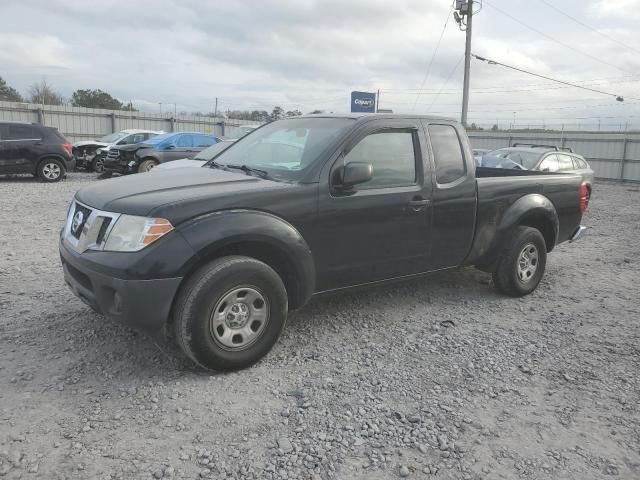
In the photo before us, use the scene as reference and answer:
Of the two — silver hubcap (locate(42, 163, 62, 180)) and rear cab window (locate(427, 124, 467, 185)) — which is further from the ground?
rear cab window (locate(427, 124, 467, 185))

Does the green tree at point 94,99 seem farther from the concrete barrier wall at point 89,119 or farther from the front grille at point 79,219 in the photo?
the front grille at point 79,219

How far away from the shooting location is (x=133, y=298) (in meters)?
3.32

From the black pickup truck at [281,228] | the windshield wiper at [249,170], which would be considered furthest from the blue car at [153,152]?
the windshield wiper at [249,170]

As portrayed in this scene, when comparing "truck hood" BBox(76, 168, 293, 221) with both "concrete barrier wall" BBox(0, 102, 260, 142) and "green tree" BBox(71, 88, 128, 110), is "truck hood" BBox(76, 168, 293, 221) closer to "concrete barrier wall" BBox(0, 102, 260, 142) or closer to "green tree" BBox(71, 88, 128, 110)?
"concrete barrier wall" BBox(0, 102, 260, 142)

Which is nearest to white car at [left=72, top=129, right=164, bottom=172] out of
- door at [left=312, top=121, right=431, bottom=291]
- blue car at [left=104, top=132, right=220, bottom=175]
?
blue car at [left=104, top=132, right=220, bottom=175]

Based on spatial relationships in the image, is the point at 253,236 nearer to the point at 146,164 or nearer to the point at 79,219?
the point at 79,219

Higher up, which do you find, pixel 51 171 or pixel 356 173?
pixel 356 173

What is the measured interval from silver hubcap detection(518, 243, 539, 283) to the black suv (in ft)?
45.1

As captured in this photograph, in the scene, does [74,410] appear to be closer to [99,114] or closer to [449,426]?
[449,426]

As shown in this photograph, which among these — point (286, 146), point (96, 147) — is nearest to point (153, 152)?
point (96, 147)

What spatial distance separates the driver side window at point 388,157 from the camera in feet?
14.2

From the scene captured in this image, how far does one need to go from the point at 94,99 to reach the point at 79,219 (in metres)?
51.7

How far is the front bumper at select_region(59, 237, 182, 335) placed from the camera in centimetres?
332

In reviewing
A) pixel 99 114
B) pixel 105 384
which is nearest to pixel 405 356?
pixel 105 384
